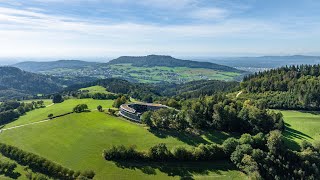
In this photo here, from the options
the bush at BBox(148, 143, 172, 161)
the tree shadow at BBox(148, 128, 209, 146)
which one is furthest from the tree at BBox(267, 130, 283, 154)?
the bush at BBox(148, 143, 172, 161)

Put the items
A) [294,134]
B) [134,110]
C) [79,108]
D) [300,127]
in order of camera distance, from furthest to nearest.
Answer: [79,108], [134,110], [300,127], [294,134]

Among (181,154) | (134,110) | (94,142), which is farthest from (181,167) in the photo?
(134,110)

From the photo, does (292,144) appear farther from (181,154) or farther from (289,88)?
(289,88)

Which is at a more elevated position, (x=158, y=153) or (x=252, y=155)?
(x=252, y=155)

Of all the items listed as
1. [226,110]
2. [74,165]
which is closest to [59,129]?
[74,165]

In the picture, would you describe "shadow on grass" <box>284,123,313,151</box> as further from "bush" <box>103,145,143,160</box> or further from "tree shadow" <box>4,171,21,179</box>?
"tree shadow" <box>4,171,21,179</box>

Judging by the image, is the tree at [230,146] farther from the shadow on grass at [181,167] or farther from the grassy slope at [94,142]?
the grassy slope at [94,142]

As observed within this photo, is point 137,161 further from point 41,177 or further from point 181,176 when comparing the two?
point 41,177

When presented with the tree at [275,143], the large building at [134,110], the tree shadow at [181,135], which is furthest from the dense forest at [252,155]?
the large building at [134,110]
